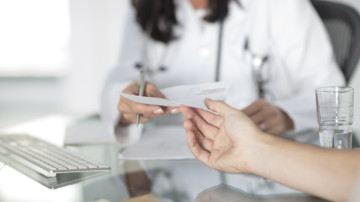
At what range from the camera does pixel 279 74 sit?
5.54 ft

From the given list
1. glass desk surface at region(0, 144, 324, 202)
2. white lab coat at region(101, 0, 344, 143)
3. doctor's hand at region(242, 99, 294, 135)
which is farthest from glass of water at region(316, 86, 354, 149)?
white lab coat at region(101, 0, 344, 143)

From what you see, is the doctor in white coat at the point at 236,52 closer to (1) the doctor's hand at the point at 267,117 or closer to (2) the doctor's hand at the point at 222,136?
(1) the doctor's hand at the point at 267,117

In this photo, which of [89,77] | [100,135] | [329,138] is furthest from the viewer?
[89,77]

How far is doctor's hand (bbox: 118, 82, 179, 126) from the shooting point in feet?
4.06

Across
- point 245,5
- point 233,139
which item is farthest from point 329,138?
point 245,5

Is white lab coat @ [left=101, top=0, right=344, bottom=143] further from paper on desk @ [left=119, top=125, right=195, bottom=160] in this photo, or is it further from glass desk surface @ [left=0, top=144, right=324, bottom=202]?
glass desk surface @ [left=0, top=144, right=324, bottom=202]

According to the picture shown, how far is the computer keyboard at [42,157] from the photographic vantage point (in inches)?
42.6

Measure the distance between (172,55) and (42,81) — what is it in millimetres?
5037

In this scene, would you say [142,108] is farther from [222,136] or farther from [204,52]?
[204,52]

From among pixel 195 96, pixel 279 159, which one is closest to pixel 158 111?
pixel 195 96

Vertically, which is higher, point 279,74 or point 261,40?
point 261,40

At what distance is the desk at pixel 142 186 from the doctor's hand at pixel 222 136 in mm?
47

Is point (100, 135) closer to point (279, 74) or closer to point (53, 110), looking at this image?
point (279, 74)

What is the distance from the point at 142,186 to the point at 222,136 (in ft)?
0.62
